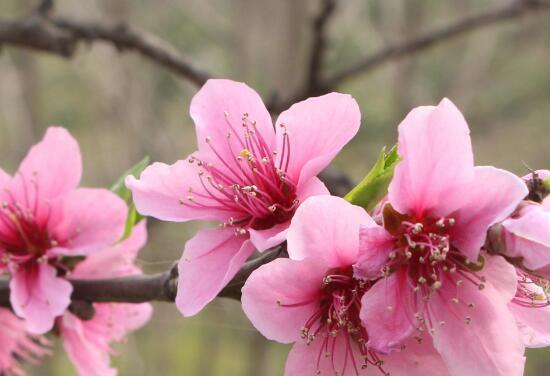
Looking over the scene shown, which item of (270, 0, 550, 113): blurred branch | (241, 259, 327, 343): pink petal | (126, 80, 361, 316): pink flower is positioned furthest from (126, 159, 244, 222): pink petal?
(270, 0, 550, 113): blurred branch

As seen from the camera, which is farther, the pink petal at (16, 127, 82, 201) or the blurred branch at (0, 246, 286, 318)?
the pink petal at (16, 127, 82, 201)

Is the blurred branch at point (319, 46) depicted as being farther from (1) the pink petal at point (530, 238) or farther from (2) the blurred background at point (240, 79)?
(1) the pink petal at point (530, 238)

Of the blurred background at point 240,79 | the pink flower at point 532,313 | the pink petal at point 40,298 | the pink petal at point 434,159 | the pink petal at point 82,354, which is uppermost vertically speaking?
the pink petal at point 434,159

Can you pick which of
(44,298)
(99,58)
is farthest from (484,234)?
(99,58)

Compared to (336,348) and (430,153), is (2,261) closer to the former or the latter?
(336,348)

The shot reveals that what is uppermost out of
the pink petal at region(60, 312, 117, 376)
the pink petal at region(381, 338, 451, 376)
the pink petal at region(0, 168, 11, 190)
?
the pink petal at region(0, 168, 11, 190)

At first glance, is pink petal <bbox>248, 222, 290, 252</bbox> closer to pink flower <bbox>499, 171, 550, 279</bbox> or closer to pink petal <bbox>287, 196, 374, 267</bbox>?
pink petal <bbox>287, 196, 374, 267</bbox>

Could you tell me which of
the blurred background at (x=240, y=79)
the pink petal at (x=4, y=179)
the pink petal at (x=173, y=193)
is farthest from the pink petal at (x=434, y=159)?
the blurred background at (x=240, y=79)
